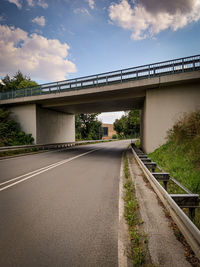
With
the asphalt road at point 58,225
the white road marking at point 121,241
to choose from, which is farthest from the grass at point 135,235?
the asphalt road at point 58,225

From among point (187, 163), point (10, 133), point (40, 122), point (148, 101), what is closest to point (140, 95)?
point (148, 101)

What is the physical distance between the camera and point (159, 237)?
7.59 feet

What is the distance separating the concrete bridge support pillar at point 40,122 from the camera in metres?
18.6

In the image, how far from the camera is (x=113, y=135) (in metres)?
88.8

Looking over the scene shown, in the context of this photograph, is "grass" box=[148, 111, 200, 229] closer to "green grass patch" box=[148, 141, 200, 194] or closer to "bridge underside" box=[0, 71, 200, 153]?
"green grass patch" box=[148, 141, 200, 194]

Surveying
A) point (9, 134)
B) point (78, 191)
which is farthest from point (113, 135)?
point (78, 191)

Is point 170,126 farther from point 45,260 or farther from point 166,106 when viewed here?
point 45,260

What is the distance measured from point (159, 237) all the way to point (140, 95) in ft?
45.8

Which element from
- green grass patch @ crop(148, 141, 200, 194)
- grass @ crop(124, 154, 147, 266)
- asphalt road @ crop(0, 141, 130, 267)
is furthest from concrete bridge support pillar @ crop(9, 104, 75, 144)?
grass @ crop(124, 154, 147, 266)

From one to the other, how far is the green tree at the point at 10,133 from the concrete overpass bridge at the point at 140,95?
82 cm

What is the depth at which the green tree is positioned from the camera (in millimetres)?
17219

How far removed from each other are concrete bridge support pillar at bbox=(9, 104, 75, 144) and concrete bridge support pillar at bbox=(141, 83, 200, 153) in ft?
45.8

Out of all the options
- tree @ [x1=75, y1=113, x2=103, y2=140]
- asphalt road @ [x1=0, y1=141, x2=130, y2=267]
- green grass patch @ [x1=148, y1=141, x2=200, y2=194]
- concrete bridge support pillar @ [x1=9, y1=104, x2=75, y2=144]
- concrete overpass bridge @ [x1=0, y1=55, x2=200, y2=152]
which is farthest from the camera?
tree @ [x1=75, y1=113, x2=103, y2=140]

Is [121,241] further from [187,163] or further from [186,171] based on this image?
[187,163]
